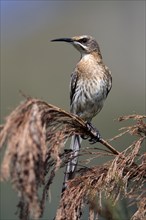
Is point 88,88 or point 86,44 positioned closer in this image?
point 88,88

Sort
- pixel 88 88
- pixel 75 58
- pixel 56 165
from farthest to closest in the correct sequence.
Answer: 1. pixel 75 58
2. pixel 88 88
3. pixel 56 165

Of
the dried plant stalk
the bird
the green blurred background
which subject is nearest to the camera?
the dried plant stalk

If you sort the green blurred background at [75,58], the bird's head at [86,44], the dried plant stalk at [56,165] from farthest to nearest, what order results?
the green blurred background at [75,58] → the bird's head at [86,44] → the dried plant stalk at [56,165]

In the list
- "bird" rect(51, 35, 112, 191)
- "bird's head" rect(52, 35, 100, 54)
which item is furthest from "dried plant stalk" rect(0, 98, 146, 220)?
"bird's head" rect(52, 35, 100, 54)

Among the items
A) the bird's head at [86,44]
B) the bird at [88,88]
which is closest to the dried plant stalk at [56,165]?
the bird at [88,88]

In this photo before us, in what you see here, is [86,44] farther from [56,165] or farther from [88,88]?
[56,165]

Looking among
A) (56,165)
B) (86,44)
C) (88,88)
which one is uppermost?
(86,44)

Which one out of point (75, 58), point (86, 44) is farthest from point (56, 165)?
point (75, 58)

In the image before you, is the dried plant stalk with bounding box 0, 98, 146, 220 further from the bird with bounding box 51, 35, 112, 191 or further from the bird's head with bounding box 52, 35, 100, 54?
the bird's head with bounding box 52, 35, 100, 54

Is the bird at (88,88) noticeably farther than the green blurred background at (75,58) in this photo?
No

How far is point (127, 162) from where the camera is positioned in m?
4.34

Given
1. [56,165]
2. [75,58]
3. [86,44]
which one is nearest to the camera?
[56,165]

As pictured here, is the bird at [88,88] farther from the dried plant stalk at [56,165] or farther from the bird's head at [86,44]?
the dried plant stalk at [56,165]

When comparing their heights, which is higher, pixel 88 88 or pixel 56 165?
pixel 88 88
